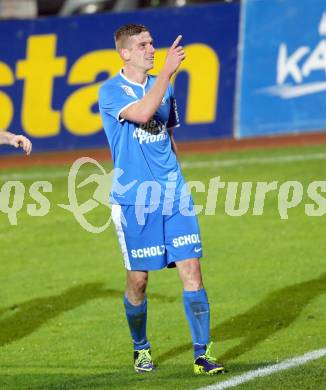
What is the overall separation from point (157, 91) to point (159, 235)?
1.03m

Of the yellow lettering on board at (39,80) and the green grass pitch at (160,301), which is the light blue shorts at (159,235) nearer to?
the green grass pitch at (160,301)

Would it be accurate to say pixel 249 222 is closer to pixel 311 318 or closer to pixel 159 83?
pixel 311 318

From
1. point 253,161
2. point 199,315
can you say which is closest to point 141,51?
point 199,315

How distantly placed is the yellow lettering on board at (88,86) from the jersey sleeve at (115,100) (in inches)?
434

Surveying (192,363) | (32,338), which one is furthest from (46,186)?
(192,363)

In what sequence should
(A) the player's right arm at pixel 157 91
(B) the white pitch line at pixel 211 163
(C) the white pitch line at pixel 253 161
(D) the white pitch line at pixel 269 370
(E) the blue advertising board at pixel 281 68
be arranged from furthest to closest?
(E) the blue advertising board at pixel 281 68 → (C) the white pitch line at pixel 253 161 → (B) the white pitch line at pixel 211 163 → (A) the player's right arm at pixel 157 91 → (D) the white pitch line at pixel 269 370

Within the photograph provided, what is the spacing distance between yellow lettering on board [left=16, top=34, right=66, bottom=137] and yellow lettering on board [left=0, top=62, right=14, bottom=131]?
16 centimetres

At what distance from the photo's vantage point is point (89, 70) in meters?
19.6

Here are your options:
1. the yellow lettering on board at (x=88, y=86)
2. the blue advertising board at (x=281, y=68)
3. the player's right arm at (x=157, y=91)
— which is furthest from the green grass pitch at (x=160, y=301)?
the blue advertising board at (x=281, y=68)

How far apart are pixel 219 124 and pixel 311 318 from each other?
10.2 m

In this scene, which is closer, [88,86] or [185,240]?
[185,240]

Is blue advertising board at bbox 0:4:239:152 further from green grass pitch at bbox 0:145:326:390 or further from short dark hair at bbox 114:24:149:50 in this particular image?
short dark hair at bbox 114:24:149:50

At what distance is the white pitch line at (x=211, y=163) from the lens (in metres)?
18.2

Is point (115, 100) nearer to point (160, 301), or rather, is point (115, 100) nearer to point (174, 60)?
point (174, 60)
